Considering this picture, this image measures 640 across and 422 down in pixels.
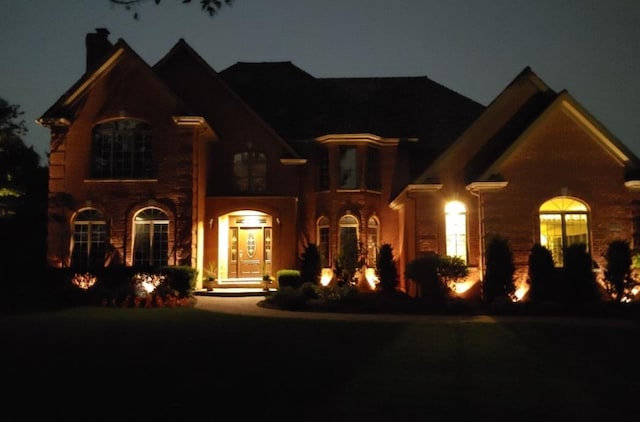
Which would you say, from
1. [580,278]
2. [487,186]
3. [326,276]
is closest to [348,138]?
[326,276]

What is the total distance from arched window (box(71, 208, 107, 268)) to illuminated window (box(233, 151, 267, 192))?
5858mm

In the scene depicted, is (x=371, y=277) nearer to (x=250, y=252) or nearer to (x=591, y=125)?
(x=250, y=252)

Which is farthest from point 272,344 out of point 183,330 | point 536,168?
point 536,168

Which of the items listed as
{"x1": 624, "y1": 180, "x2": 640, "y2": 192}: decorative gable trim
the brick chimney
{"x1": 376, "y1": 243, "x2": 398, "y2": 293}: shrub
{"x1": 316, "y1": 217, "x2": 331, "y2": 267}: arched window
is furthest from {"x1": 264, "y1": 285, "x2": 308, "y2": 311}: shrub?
the brick chimney

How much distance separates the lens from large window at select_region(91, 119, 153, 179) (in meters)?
23.2

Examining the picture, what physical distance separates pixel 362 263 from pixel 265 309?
6.05m

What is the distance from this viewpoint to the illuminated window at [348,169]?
1030 inches

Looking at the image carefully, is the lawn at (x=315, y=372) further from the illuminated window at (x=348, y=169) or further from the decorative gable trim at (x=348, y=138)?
the decorative gable trim at (x=348, y=138)

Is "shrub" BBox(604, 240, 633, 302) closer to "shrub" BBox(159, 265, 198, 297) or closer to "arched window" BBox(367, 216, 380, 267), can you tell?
"arched window" BBox(367, 216, 380, 267)

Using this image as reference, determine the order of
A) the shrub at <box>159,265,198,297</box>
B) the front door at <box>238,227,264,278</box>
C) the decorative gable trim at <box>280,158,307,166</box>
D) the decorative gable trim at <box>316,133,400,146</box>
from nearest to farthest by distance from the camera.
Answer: the shrub at <box>159,265,198,297</box>, the decorative gable trim at <box>316,133,400,146</box>, the decorative gable trim at <box>280,158,307,166</box>, the front door at <box>238,227,264,278</box>

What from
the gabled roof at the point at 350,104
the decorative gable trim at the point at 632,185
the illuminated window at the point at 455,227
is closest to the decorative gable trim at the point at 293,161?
the gabled roof at the point at 350,104

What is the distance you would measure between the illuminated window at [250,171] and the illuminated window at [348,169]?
3.21m

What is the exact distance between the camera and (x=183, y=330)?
516 inches

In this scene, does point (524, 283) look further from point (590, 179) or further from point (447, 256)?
point (590, 179)
